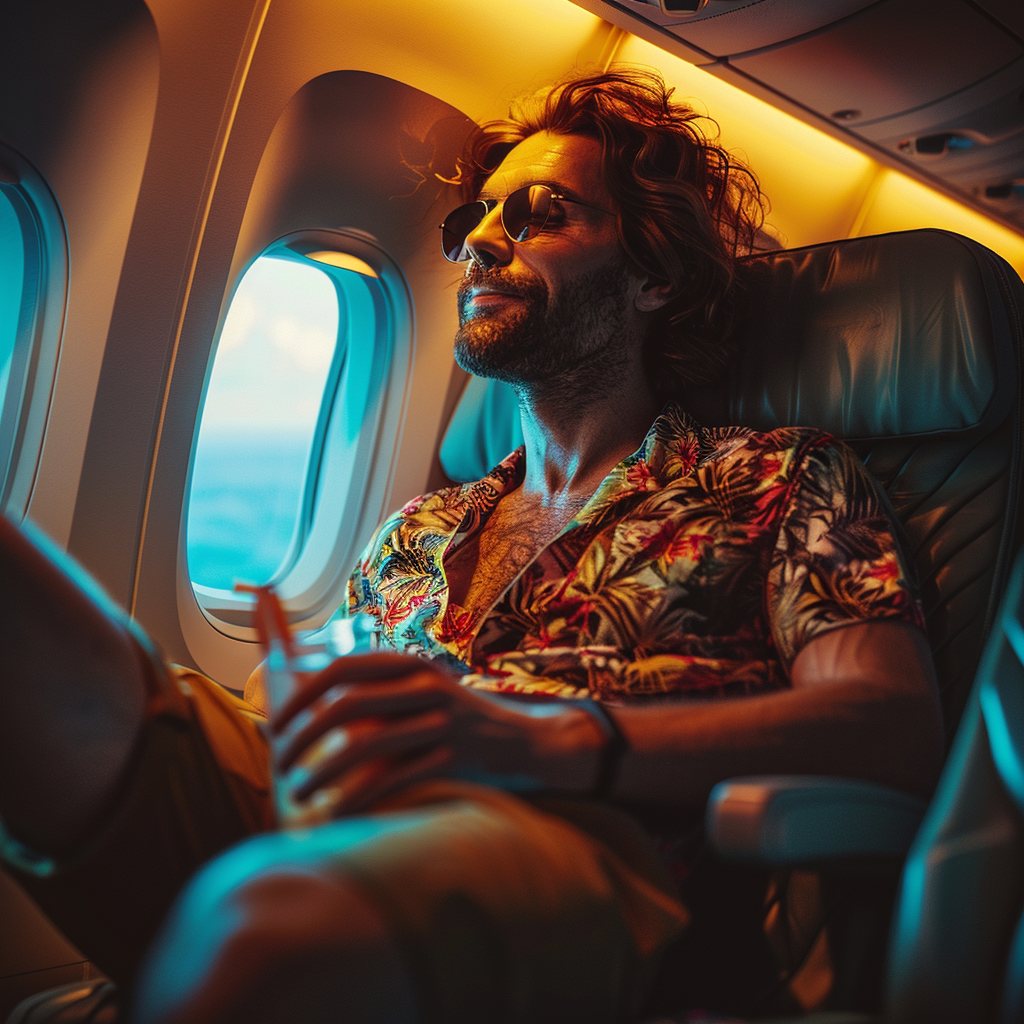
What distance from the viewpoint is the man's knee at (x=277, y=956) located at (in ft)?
1.93

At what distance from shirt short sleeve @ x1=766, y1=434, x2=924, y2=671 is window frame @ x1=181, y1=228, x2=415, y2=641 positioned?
1694mm

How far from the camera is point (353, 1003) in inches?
23.6

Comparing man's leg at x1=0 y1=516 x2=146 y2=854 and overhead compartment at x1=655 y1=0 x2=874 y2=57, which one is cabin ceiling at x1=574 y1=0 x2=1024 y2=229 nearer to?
overhead compartment at x1=655 y1=0 x2=874 y2=57

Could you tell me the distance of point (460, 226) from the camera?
2.13 metres

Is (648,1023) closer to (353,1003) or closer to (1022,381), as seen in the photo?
(353,1003)

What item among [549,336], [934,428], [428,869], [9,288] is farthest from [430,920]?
[9,288]

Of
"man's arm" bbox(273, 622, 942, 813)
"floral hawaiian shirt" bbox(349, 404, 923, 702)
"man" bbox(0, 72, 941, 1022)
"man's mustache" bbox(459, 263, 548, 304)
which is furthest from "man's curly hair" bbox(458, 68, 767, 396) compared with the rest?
"man's arm" bbox(273, 622, 942, 813)

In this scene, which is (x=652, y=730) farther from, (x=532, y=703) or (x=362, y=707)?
(x=362, y=707)

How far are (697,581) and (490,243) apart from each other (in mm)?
982

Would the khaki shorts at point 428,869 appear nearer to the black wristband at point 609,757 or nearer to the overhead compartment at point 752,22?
the black wristband at point 609,757

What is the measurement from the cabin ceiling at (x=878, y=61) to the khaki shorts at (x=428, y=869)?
2.43m

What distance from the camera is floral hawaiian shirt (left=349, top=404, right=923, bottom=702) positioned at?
4.09 ft

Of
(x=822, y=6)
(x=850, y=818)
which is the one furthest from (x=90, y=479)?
(x=822, y=6)

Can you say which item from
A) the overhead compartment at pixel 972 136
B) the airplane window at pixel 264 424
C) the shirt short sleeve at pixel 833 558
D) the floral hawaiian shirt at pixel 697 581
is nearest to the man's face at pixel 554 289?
the floral hawaiian shirt at pixel 697 581
